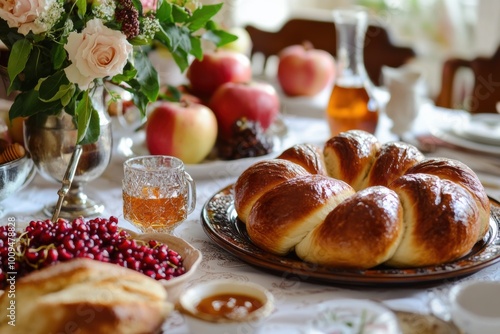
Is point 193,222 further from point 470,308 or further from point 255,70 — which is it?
point 255,70

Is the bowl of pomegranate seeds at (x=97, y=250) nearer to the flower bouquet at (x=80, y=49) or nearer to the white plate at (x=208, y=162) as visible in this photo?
the flower bouquet at (x=80, y=49)

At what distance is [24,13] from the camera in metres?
1.08

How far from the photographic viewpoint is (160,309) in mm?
806

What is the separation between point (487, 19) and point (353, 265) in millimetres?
2471

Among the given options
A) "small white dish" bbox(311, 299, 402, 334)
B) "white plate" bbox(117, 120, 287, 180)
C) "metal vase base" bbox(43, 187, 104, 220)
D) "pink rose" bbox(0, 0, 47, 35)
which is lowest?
"metal vase base" bbox(43, 187, 104, 220)

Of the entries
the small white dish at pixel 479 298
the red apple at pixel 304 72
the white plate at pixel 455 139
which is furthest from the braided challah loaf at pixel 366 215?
the red apple at pixel 304 72

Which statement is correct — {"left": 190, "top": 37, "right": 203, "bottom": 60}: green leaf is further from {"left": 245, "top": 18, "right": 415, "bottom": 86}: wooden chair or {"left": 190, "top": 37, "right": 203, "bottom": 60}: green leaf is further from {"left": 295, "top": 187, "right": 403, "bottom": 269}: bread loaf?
{"left": 245, "top": 18, "right": 415, "bottom": 86}: wooden chair

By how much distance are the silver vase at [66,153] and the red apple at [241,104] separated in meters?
0.39

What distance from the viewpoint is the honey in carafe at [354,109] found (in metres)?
1.60

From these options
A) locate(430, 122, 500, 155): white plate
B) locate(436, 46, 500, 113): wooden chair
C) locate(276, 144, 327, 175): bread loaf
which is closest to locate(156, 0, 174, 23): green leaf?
locate(276, 144, 327, 175): bread loaf

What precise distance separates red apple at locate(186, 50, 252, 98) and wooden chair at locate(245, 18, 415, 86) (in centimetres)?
77

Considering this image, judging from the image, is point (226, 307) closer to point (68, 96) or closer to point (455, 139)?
point (68, 96)

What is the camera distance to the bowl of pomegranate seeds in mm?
902

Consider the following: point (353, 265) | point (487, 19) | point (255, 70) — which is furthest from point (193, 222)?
point (487, 19)
